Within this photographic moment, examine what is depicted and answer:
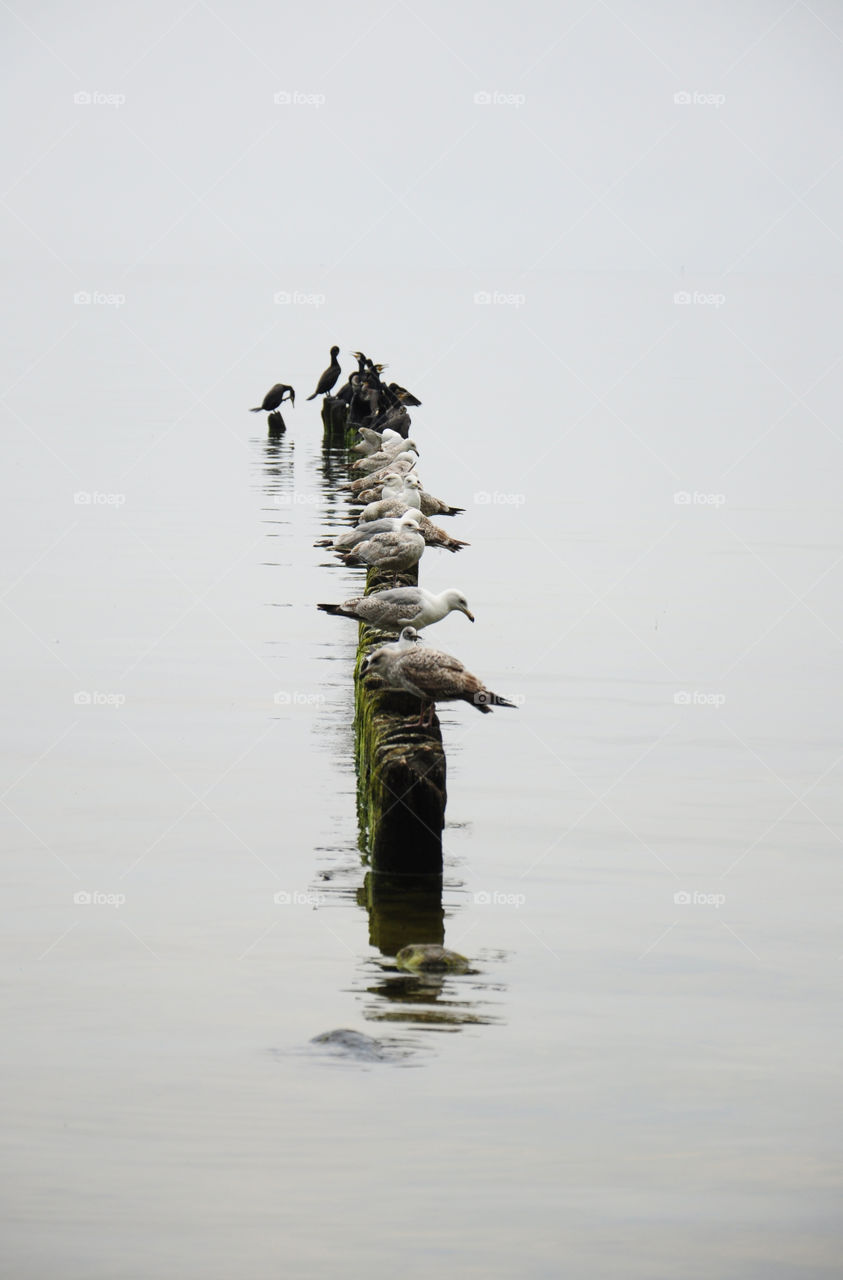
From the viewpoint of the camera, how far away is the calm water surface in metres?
7.54

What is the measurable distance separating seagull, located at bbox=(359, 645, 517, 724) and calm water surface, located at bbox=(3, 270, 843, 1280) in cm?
106

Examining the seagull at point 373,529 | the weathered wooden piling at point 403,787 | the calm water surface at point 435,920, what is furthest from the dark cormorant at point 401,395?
the weathered wooden piling at point 403,787

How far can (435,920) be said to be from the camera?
10.6 m

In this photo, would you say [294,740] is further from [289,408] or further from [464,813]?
[289,408]

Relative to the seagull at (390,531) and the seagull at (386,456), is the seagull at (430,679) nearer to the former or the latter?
the seagull at (390,531)

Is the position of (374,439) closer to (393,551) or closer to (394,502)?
(394,502)

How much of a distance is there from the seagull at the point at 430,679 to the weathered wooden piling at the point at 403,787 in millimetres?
162

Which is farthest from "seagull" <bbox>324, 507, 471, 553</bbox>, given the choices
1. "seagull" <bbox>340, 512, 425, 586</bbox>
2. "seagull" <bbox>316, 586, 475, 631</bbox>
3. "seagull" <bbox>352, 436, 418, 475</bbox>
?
"seagull" <bbox>352, 436, 418, 475</bbox>

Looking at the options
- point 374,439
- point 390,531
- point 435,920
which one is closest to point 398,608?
point 435,920

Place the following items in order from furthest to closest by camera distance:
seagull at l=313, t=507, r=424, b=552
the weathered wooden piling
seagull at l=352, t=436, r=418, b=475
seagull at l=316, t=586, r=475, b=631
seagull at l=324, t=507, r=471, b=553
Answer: seagull at l=352, t=436, r=418, b=475, seagull at l=324, t=507, r=471, b=553, seagull at l=313, t=507, r=424, b=552, seagull at l=316, t=586, r=475, b=631, the weathered wooden piling

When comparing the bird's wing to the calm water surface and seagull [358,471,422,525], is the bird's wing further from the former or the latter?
seagull [358,471,422,525]

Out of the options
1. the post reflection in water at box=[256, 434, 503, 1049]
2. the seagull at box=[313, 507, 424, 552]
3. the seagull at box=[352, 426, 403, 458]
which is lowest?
the post reflection in water at box=[256, 434, 503, 1049]

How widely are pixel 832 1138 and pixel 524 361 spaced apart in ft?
199

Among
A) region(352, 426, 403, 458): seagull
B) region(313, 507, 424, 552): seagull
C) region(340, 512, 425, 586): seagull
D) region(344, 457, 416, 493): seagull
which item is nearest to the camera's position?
region(340, 512, 425, 586): seagull
